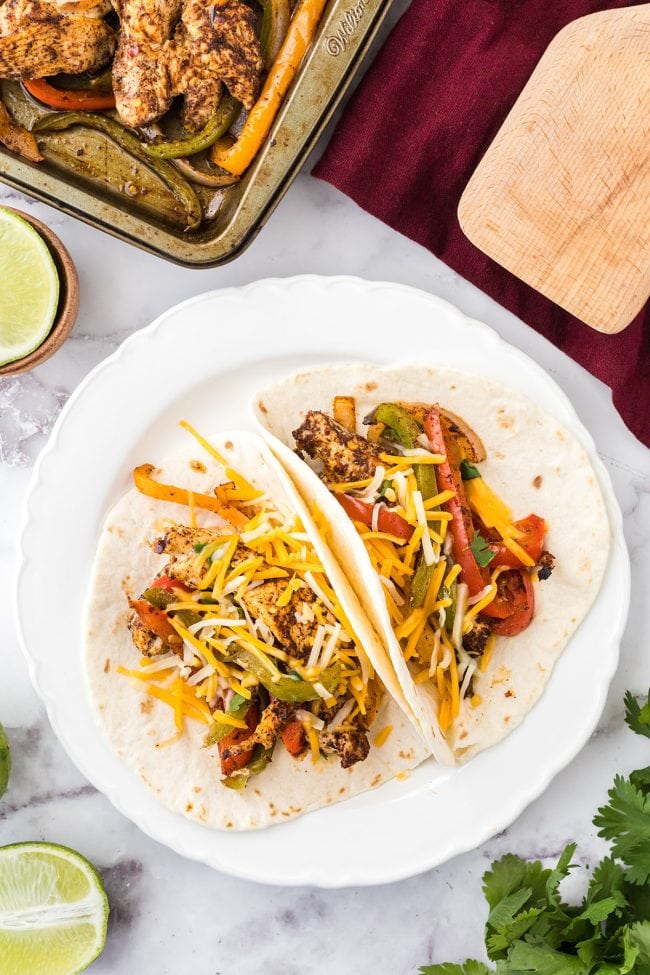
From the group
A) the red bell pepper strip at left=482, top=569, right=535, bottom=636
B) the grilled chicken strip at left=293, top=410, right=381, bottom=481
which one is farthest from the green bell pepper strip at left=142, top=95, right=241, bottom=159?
the red bell pepper strip at left=482, top=569, right=535, bottom=636

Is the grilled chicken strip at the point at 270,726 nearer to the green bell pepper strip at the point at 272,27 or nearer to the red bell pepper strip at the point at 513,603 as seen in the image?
the red bell pepper strip at the point at 513,603

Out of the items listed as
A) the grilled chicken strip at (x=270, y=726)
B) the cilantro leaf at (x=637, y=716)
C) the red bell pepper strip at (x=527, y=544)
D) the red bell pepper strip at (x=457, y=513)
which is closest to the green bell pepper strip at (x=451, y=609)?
the red bell pepper strip at (x=457, y=513)

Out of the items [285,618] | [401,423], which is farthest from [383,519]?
[285,618]

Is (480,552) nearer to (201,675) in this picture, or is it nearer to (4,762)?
(201,675)

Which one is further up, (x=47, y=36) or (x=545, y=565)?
(x=47, y=36)

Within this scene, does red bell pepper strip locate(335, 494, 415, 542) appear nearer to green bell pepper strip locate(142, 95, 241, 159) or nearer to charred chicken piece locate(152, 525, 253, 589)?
charred chicken piece locate(152, 525, 253, 589)

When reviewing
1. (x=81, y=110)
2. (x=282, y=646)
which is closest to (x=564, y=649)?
(x=282, y=646)
